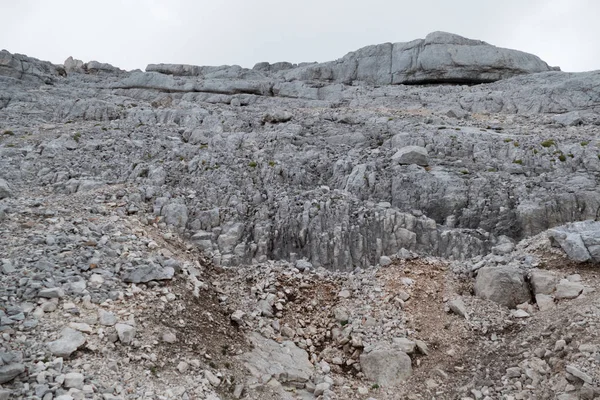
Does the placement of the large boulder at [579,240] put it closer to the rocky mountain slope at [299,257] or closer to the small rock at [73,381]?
the rocky mountain slope at [299,257]

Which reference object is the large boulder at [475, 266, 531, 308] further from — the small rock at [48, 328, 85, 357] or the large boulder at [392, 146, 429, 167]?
the small rock at [48, 328, 85, 357]

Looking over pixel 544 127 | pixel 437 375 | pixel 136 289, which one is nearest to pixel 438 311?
pixel 437 375

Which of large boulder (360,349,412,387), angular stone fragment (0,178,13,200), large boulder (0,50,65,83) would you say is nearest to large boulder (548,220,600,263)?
large boulder (360,349,412,387)

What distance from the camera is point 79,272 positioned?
11789mm

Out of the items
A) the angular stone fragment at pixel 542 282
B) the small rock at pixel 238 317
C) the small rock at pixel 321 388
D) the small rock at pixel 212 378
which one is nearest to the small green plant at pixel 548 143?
the angular stone fragment at pixel 542 282

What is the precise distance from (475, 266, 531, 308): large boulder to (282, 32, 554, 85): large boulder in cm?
3944

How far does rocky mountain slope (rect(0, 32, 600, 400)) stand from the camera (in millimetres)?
10281

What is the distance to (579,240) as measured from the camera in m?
14.4

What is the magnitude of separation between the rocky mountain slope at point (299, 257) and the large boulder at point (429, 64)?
18.8 m

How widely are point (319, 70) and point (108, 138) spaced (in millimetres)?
32450

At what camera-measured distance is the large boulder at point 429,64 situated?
48000 millimetres

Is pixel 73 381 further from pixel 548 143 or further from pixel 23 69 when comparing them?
pixel 23 69

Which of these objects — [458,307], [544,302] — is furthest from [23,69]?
[544,302]

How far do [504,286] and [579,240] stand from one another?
329 cm
